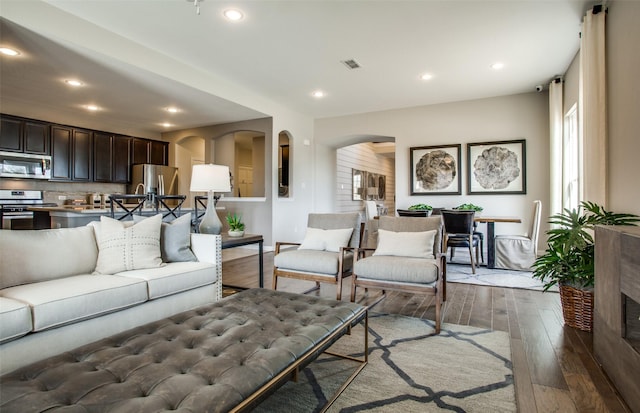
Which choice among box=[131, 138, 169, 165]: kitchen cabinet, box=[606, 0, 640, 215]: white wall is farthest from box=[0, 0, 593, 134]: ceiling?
box=[131, 138, 169, 165]: kitchen cabinet

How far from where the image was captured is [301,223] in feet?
24.5

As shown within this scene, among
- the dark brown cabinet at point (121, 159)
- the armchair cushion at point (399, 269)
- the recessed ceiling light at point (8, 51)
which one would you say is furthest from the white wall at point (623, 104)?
the dark brown cabinet at point (121, 159)

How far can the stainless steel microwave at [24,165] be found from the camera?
5.56 m

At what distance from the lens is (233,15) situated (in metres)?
3.48

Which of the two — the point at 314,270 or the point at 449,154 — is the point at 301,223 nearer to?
the point at 449,154

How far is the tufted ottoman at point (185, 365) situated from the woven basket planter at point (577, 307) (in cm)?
198

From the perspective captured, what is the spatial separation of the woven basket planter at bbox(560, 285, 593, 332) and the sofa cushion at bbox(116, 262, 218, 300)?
290cm

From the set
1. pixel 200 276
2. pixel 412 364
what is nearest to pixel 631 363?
pixel 412 364

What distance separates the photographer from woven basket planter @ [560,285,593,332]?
8.77ft

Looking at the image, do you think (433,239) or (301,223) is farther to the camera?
(301,223)

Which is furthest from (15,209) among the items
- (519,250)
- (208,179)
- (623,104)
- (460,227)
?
(623,104)

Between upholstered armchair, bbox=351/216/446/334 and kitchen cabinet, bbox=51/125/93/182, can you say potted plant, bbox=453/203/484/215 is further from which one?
kitchen cabinet, bbox=51/125/93/182

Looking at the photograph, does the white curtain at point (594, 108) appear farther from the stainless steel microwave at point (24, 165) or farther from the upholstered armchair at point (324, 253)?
the stainless steel microwave at point (24, 165)

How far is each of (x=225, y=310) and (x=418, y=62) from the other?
13.6ft
